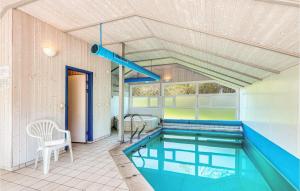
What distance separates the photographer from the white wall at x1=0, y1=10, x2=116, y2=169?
2.90 metres

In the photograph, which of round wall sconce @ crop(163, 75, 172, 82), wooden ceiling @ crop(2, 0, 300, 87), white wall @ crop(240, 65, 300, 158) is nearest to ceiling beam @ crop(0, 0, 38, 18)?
wooden ceiling @ crop(2, 0, 300, 87)

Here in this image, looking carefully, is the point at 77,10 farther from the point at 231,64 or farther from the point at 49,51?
the point at 231,64

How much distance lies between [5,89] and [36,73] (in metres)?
0.59

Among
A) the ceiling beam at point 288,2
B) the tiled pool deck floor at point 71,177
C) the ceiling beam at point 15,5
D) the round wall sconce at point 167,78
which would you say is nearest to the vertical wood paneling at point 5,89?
the ceiling beam at point 15,5

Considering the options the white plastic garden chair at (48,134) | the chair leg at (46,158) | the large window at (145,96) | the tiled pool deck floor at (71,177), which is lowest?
the tiled pool deck floor at (71,177)

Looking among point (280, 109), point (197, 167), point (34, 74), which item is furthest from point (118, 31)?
point (280, 109)

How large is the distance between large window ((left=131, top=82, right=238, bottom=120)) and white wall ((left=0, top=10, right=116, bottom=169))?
5.13 meters

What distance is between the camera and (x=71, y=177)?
8.56 ft

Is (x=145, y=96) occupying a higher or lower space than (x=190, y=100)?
higher

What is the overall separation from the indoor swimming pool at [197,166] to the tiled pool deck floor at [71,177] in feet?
2.71

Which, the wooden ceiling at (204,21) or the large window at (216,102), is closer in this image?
the wooden ceiling at (204,21)

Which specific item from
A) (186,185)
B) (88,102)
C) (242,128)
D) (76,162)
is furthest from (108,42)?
(242,128)

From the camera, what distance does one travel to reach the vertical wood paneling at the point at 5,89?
2.84 metres

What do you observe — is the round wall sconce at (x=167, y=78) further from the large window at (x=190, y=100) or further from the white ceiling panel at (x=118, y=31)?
the white ceiling panel at (x=118, y=31)
